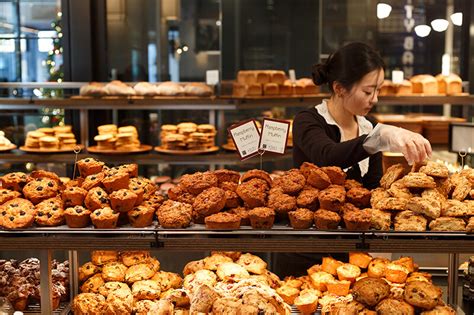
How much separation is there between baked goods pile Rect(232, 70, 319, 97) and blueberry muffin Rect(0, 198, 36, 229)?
4083mm

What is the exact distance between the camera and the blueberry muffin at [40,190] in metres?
2.23

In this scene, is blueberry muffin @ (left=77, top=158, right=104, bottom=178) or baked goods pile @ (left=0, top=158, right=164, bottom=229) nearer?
baked goods pile @ (left=0, top=158, right=164, bottom=229)

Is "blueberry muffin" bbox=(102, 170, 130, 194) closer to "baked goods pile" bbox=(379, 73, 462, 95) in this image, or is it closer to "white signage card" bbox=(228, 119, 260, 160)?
"white signage card" bbox=(228, 119, 260, 160)

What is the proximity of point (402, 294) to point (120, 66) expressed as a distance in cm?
511

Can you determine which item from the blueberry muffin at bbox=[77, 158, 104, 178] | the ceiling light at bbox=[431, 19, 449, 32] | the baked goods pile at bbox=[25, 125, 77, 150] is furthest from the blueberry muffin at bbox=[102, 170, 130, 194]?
the ceiling light at bbox=[431, 19, 449, 32]

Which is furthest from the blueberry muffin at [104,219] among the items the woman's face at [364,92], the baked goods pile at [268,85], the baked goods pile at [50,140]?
the baked goods pile at [268,85]

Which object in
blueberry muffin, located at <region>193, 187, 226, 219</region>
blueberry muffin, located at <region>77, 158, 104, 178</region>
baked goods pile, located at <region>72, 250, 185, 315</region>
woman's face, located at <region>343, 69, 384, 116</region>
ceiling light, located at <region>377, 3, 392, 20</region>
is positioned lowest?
baked goods pile, located at <region>72, 250, 185, 315</region>

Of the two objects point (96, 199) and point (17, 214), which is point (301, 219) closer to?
point (96, 199)

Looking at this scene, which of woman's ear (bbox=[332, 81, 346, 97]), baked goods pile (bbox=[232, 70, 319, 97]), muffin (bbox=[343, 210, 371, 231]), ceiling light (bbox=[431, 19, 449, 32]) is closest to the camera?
muffin (bbox=[343, 210, 371, 231])

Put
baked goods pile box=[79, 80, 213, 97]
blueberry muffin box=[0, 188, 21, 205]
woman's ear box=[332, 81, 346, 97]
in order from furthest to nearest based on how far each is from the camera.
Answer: baked goods pile box=[79, 80, 213, 97]
woman's ear box=[332, 81, 346, 97]
blueberry muffin box=[0, 188, 21, 205]

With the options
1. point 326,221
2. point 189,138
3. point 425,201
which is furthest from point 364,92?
point 189,138

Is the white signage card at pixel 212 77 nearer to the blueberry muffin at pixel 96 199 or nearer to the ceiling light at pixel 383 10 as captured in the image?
the ceiling light at pixel 383 10

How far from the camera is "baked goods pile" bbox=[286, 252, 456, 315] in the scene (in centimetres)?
219

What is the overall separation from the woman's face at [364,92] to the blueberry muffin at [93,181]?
1389mm
